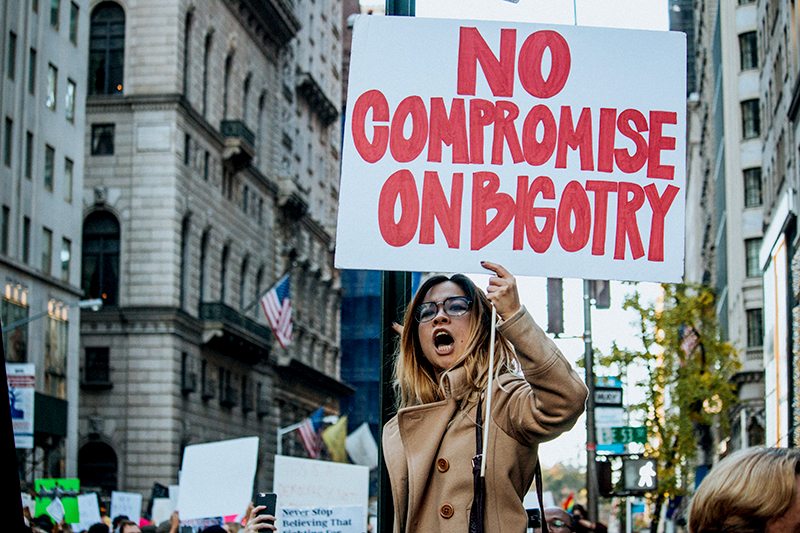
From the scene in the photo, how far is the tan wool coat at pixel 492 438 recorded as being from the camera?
461 centimetres

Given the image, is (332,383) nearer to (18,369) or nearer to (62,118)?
(62,118)

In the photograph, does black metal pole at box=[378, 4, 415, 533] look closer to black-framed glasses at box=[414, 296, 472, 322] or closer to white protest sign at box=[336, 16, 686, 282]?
white protest sign at box=[336, 16, 686, 282]

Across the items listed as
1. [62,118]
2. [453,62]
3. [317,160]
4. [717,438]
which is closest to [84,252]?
[62,118]

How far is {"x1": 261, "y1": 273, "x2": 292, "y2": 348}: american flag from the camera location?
51031 mm

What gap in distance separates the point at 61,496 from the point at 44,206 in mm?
21338

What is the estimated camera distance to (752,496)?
11.6ft

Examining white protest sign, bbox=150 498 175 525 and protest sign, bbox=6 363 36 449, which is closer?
white protest sign, bbox=150 498 175 525

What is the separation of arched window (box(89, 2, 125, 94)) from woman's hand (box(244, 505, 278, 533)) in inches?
Answer: 2050

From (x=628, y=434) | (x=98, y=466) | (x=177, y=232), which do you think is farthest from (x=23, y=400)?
(x=177, y=232)

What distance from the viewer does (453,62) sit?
5977mm

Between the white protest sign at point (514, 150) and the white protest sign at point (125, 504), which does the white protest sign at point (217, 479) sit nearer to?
the white protest sign at point (514, 150)

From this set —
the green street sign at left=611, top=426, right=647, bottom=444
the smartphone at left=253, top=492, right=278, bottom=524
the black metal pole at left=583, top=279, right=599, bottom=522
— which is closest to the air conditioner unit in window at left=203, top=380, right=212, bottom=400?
the black metal pole at left=583, top=279, right=599, bottom=522

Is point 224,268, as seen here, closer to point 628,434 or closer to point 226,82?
point 226,82

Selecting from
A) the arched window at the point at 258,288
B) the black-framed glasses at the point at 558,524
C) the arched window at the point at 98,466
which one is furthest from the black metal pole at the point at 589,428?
the arched window at the point at 258,288
